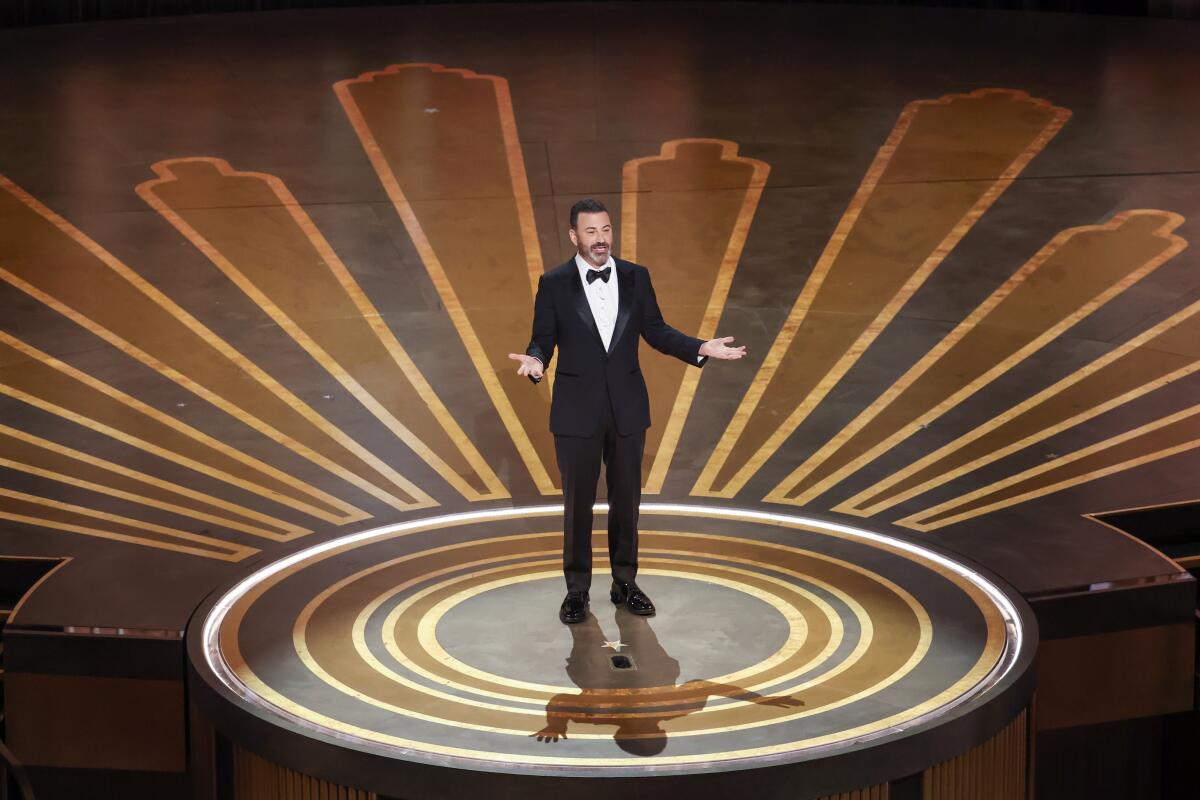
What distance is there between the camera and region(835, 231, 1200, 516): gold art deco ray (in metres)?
5.47

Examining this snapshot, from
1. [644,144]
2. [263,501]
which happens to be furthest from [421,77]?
[263,501]

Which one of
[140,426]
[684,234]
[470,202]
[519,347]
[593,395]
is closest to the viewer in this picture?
[593,395]

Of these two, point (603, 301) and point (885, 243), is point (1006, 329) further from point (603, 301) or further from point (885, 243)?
point (603, 301)

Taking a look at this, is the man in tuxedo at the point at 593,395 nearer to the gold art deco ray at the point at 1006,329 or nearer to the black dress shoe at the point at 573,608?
the black dress shoe at the point at 573,608

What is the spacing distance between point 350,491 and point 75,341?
1.74 m

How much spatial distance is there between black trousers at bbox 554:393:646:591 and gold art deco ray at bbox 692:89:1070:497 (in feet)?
2.80

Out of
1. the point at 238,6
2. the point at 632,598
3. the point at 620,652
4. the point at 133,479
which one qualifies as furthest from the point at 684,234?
the point at 238,6

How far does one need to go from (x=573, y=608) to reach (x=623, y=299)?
834 millimetres

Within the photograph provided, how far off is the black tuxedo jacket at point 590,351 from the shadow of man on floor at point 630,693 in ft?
1.83

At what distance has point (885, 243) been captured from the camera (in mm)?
7465

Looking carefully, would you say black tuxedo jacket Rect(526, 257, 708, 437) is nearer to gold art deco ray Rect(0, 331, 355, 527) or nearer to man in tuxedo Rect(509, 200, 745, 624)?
man in tuxedo Rect(509, 200, 745, 624)

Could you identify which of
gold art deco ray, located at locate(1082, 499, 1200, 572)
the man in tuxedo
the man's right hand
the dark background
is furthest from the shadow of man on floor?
the dark background

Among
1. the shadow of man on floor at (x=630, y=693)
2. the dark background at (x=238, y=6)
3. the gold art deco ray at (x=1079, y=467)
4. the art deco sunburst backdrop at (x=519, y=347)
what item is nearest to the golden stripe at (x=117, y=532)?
the art deco sunburst backdrop at (x=519, y=347)

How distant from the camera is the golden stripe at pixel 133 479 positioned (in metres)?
5.17
